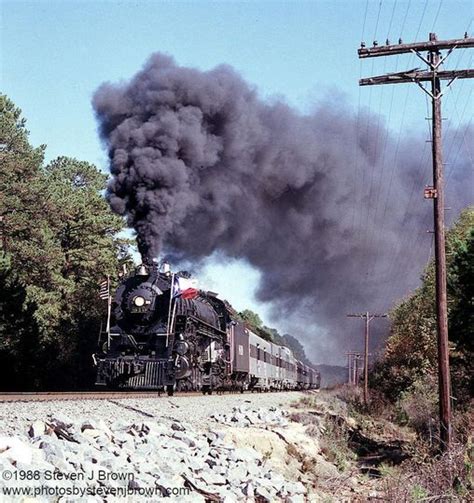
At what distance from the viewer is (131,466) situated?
6.82 m

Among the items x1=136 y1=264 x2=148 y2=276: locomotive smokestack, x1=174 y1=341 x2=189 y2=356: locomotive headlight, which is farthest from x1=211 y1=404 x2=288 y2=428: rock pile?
x1=136 y1=264 x2=148 y2=276: locomotive smokestack

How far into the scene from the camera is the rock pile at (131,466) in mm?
5758

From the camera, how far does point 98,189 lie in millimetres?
42094

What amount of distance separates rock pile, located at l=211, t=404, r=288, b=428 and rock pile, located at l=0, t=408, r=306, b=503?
7.78ft

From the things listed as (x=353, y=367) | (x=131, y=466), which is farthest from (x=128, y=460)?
(x=353, y=367)

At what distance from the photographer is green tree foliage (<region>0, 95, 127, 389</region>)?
26.4m

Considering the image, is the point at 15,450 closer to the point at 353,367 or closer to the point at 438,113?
the point at 438,113

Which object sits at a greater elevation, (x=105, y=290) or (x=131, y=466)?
(x=105, y=290)

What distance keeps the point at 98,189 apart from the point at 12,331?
17723 millimetres

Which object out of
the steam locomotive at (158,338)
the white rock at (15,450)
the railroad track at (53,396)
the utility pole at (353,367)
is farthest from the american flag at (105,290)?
the utility pole at (353,367)

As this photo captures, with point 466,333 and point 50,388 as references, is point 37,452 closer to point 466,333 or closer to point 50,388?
point 466,333

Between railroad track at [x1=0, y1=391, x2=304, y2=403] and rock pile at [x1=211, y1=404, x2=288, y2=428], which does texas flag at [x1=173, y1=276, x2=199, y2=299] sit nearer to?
railroad track at [x1=0, y1=391, x2=304, y2=403]

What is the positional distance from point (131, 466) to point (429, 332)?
28.9 meters

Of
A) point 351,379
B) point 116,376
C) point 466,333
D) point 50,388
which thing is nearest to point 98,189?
point 50,388
